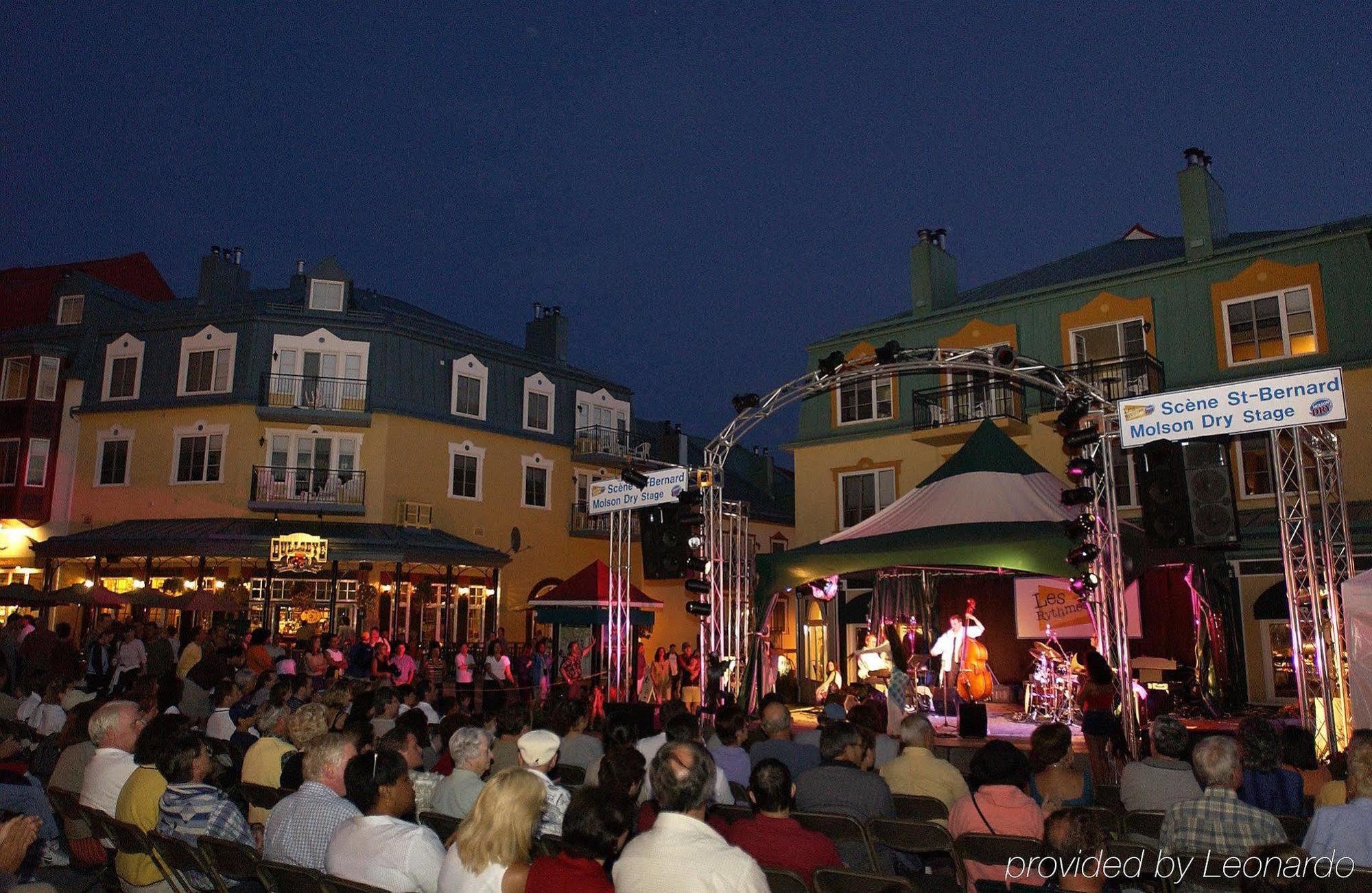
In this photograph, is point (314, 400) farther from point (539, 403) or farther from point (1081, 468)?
point (1081, 468)

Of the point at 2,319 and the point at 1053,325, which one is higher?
the point at 2,319

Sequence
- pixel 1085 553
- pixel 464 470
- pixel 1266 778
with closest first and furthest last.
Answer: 1. pixel 1266 778
2. pixel 1085 553
3. pixel 464 470

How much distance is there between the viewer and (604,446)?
31812 mm

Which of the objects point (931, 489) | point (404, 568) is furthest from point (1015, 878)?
point (404, 568)

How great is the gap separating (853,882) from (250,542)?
2159cm

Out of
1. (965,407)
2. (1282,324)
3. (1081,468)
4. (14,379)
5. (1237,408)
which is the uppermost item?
(14,379)

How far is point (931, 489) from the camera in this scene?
50.3 ft

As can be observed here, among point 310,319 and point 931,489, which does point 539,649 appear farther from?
point 310,319

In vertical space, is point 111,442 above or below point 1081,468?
above

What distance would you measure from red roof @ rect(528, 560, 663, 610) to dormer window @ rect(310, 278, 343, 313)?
439 inches

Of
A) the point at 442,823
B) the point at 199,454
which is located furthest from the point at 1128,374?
the point at 199,454

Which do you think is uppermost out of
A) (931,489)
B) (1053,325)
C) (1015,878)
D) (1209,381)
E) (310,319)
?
(310,319)

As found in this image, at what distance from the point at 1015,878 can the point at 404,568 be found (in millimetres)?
23225

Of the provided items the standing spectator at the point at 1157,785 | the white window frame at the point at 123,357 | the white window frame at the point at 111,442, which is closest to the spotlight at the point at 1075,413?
the standing spectator at the point at 1157,785
